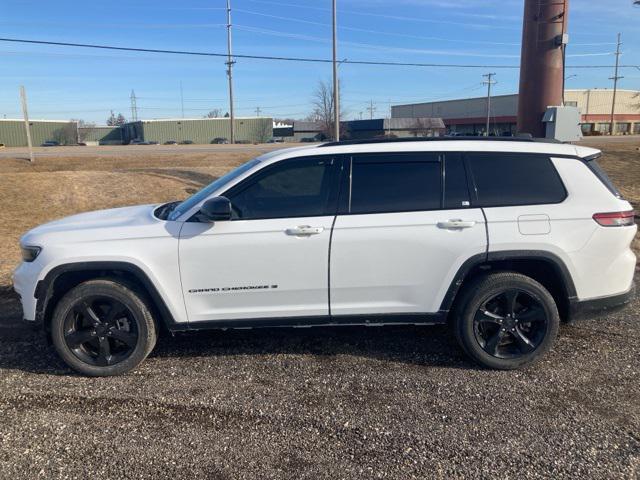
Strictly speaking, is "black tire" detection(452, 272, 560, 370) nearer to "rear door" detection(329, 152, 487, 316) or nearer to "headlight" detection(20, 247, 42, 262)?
"rear door" detection(329, 152, 487, 316)

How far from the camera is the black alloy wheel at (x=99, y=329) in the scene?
416cm

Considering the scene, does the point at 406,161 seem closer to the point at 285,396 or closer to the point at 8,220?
the point at 285,396

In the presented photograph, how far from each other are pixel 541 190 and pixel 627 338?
1.77m

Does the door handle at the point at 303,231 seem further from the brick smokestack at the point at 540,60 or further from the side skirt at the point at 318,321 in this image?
the brick smokestack at the point at 540,60

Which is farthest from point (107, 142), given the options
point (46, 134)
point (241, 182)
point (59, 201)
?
point (241, 182)

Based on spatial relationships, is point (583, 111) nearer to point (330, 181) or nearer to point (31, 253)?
point (330, 181)

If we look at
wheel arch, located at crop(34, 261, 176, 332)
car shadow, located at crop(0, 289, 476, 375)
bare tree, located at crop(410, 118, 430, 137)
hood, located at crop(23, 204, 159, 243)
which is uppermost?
bare tree, located at crop(410, 118, 430, 137)

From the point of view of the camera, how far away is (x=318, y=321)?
425cm

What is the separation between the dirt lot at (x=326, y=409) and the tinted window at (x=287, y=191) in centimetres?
127

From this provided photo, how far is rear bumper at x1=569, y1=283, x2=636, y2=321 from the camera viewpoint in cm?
423

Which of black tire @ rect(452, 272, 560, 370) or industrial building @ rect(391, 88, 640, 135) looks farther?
industrial building @ rect(391, 88, 640, 135)

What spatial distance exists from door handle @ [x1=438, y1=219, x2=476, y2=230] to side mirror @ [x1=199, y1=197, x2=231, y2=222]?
165 cm

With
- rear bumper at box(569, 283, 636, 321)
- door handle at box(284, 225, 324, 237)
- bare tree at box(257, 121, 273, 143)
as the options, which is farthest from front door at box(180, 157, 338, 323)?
bare tree at box(257, 121, 273, 143)

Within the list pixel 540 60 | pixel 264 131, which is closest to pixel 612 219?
pixel 540 60
